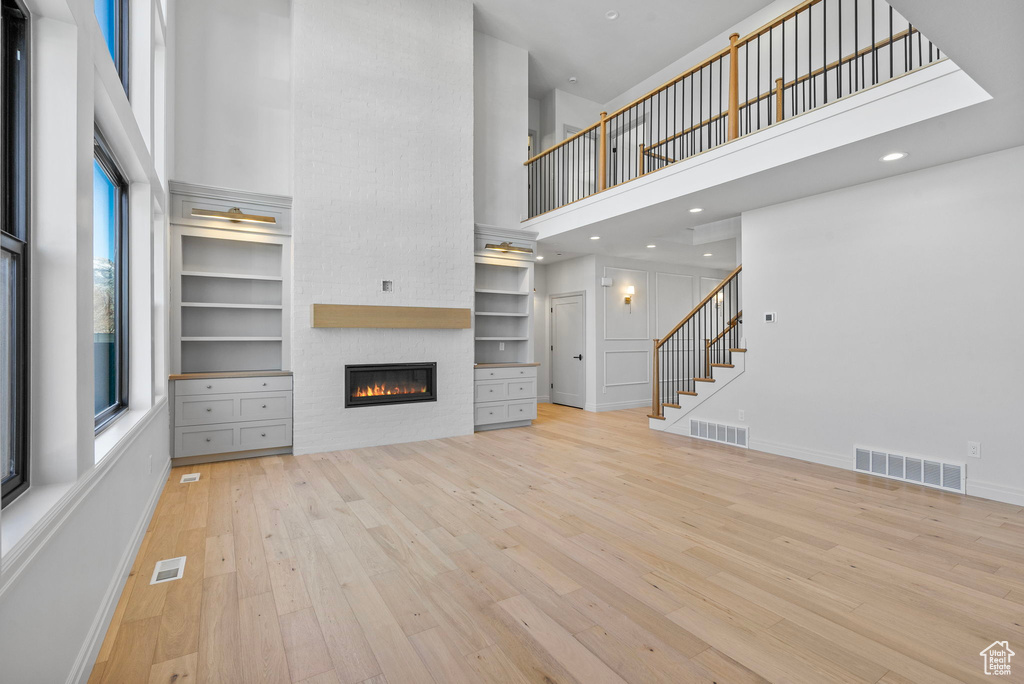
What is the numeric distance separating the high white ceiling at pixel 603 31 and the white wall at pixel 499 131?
30 centimetres

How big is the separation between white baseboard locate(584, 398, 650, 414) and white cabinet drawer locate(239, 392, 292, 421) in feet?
15.9

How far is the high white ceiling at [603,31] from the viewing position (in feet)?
21.4

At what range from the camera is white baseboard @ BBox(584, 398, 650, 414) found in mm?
8219

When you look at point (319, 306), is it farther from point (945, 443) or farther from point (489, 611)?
point (945, 443)

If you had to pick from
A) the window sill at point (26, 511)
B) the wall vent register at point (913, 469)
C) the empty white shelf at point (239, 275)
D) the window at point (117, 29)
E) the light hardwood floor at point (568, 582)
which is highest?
the window at point (117, 29)

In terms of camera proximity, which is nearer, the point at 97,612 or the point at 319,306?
the point at 97,612

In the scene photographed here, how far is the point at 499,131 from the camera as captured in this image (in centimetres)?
725

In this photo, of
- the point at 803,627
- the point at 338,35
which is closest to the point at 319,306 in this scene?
the point at 338,35

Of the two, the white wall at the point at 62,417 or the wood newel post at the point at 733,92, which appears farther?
the wood newel post at the point at 733,92

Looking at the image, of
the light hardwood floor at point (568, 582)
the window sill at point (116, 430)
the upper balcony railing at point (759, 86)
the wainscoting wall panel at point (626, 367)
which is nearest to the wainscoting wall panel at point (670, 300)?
the wainscoting wall panel at point (626, 367)

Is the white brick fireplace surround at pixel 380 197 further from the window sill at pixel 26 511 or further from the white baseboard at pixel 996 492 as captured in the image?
the white baseboard at pixel 996 492

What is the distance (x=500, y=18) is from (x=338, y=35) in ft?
8.06

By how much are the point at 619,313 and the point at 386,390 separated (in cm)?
459

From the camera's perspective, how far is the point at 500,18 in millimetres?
6727
